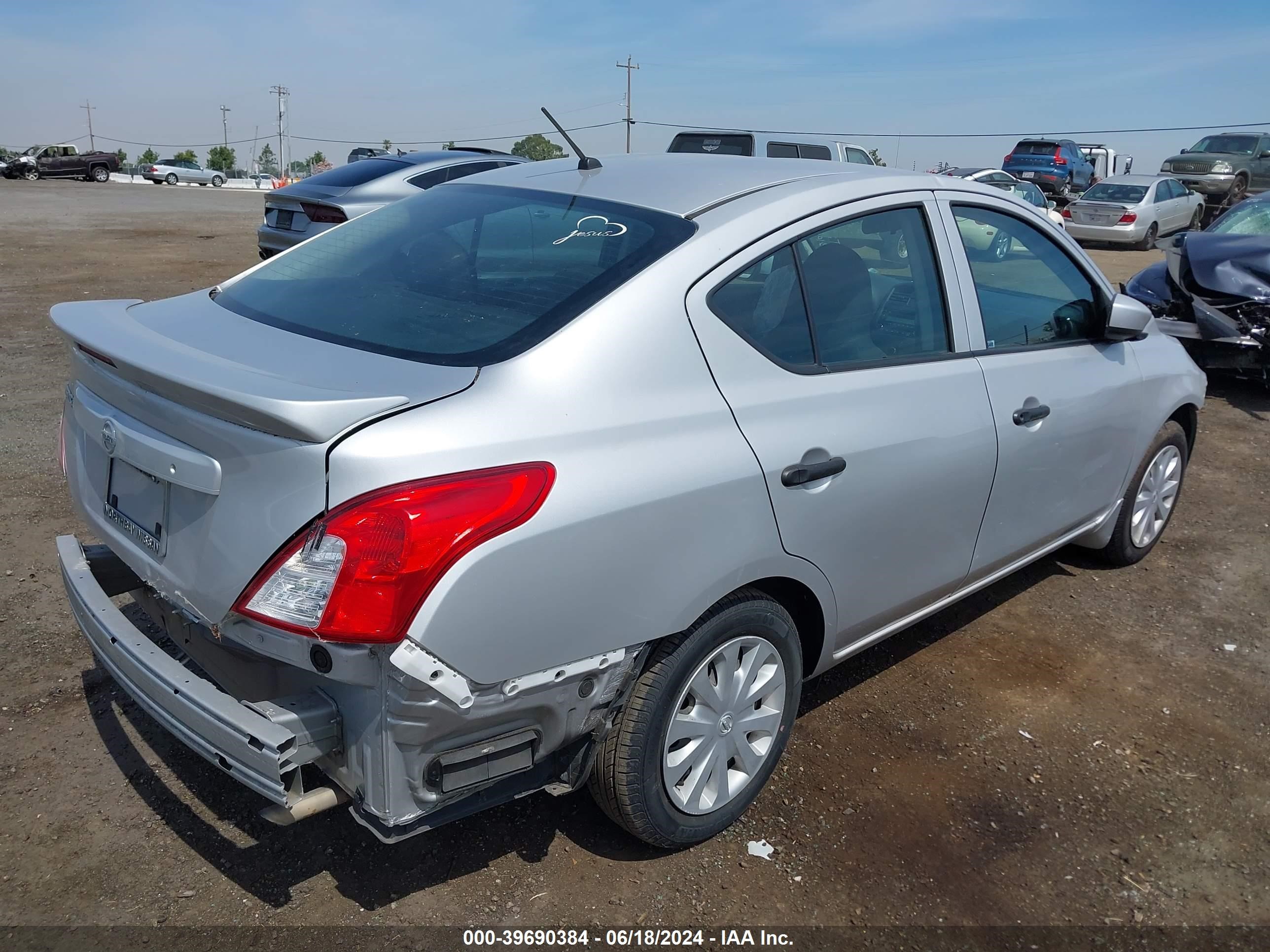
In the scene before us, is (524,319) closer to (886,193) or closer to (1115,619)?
(886,193)

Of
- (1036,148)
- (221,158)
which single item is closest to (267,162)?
(221,158)

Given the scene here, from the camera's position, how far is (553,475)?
209cm

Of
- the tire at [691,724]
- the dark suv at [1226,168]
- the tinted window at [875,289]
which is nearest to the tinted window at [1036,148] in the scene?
the dark suv at [1226,168]

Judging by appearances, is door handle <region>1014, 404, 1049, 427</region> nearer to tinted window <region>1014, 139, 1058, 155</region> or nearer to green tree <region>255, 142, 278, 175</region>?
tinted window <region>1014, 139, 1058, 155</region>

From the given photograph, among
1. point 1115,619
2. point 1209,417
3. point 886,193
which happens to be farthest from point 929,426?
point 1209,417

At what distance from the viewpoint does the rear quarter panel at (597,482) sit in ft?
6.46

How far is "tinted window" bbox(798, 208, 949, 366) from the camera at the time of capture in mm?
2816

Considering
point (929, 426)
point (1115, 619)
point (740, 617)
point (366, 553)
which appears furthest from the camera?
point (1115, 619)

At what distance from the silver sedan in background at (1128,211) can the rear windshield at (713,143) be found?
9.23 metres

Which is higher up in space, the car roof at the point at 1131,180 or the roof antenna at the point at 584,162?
the car roof at the point at 1131,180

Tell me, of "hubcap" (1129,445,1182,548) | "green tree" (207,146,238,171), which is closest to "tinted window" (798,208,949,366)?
"hubcap" (1129,445,1182,548)

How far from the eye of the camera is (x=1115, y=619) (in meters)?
4.28

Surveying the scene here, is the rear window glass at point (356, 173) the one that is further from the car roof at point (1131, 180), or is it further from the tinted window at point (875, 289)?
the car roof at point (1131, 180)

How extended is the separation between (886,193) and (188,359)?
6.81 feet
